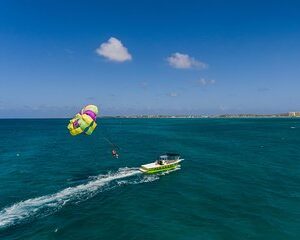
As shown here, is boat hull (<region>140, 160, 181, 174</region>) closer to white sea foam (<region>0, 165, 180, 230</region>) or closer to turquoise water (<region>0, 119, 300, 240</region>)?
white sea foam (<region>0, 165, 180, 230</region>)

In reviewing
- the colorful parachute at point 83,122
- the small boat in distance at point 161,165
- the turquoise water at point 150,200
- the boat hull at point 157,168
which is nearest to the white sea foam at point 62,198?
the turquoise water at point 150,200

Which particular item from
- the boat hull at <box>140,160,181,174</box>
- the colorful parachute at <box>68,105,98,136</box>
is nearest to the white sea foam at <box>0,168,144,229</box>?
the boat hull at <box>140,160,181,174</box>

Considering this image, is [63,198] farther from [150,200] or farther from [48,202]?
[150,200]

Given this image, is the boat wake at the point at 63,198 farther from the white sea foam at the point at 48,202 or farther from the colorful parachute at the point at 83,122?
the colorful parachute at the point at 83,122

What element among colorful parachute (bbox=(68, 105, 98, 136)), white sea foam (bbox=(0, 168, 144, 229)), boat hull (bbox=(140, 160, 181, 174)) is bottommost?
white sea foam (bbox=(0, 168, 144, 229))

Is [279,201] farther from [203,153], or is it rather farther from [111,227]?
[203,153]

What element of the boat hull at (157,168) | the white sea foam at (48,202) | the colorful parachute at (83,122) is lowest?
the white sea foam at (48,202)

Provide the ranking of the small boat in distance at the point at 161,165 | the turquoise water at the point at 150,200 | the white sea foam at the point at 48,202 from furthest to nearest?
the small boat in distance at the point at 161,165, the white sea foam at the point at 48,202, the turquoise water at the point at 150,200
